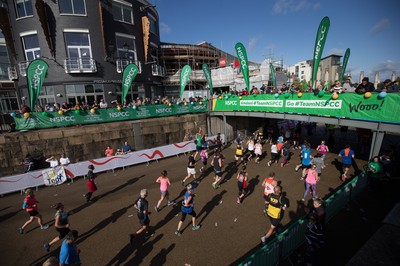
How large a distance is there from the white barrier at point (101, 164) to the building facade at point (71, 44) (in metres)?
9.48

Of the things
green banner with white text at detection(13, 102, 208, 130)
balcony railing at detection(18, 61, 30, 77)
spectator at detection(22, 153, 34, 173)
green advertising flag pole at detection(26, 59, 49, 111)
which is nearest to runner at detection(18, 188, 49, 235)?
spectator at detection(22, 153, 34, 173)

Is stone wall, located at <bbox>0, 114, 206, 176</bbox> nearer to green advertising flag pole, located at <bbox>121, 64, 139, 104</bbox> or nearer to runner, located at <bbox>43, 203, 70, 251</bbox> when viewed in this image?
green advertising flag pole, located at <bbox>121, 64, 139, 104</bbox>

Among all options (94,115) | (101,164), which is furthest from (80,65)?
(101,164)

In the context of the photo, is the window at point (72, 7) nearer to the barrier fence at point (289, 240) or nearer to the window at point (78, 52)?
the window at point (78, 52)

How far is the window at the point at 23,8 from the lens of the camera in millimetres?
17453

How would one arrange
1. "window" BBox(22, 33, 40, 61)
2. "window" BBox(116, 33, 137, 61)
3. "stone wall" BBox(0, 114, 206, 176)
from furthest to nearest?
1. "window" BBox(116, 33, 137, 61)
2. "window" BBox(22, 33, 40, 61)
3. "stone wall" BBox(0, 114, 206, 176)

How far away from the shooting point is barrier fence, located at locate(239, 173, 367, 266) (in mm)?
4359

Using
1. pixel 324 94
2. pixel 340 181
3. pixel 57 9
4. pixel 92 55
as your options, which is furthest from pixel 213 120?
pixel 57 9

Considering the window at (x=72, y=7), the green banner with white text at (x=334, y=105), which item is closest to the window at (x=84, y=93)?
the window at (x=72, y=7)

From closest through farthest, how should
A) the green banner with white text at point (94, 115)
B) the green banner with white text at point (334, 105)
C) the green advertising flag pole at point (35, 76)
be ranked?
the green banner with white text at point (334, 105) < the green advertising flag pole at point (35, 76) < the green banner with white text at point (94, 115)

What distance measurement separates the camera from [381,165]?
7.76m

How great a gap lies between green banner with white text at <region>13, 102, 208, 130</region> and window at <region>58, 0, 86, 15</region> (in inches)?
416

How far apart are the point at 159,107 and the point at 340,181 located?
14060mm

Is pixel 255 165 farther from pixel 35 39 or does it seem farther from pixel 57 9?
pixel 35 39
